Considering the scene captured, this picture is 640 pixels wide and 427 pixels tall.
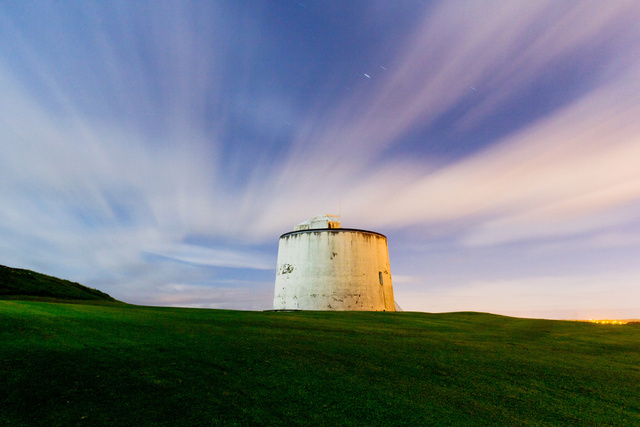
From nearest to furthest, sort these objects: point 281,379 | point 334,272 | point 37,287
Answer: point 281,379 → point 37,287 → point 334,272

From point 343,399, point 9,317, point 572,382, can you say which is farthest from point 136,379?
point 572,382

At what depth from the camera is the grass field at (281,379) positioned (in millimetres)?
4719

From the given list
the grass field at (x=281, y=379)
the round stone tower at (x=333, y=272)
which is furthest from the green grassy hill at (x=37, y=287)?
the grass field at (x=281, y=379)

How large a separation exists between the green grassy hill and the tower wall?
49.7ft

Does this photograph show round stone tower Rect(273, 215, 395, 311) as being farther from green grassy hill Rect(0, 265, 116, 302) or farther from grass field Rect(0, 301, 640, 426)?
grass field Rect(0, 301, 640, 426)

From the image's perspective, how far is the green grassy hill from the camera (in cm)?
2335

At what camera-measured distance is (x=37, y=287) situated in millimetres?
24844

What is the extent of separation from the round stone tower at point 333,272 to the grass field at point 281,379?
66.1ft

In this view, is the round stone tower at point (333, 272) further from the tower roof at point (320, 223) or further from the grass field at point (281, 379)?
the grass field at point (281, 379)

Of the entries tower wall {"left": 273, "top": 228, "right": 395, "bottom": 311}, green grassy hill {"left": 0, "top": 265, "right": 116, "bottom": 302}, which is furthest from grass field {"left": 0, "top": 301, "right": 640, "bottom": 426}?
tower wall {"left": 273, "top": 228, "right": 395, "bottom": 311}

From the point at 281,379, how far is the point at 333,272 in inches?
986

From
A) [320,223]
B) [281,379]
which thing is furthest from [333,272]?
[281,379]

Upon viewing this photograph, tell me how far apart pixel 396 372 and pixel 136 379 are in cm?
460

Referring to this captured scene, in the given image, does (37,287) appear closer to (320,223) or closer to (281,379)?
(320,223)
